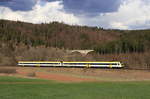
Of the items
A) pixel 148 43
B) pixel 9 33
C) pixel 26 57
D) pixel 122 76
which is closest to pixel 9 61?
pixel 26 57

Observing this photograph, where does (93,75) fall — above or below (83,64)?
below

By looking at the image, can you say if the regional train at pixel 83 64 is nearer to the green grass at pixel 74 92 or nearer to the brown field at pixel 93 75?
the brown field at pixel 93 75

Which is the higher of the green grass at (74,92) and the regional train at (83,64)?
the green grass at (74,92)

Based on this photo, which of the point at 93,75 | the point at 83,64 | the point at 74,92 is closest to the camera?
the point at 74,92

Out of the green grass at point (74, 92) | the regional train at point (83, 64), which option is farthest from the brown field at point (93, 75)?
the green grass at point (74, 92)

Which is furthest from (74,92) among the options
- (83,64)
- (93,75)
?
(83,64)

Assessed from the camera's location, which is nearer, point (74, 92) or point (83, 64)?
point (74, 92)

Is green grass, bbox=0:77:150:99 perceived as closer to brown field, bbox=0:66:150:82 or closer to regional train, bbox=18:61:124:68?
brown field, bbox=0:66:150:82

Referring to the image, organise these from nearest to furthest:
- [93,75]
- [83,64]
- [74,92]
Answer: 1. [74,92]
2. [93,75]
3. [83,64]

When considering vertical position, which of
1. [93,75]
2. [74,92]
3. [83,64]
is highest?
[74,92]

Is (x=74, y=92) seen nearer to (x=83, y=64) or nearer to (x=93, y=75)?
(x=93, y=75)

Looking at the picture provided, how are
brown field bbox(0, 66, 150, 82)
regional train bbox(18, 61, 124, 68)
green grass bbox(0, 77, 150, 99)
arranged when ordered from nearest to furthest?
1. green grass bbox(0, 77, 150, 99)
2. brown field bbox(0, 66, 150, 82)
3. regional train bbox(18, 61, 124, 68)

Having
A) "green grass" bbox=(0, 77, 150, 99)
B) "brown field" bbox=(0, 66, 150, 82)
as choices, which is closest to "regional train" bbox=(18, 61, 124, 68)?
"brown field" bbox=(0, 66, 150, 82)

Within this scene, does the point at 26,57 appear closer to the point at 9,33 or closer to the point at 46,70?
the point at 46,70
